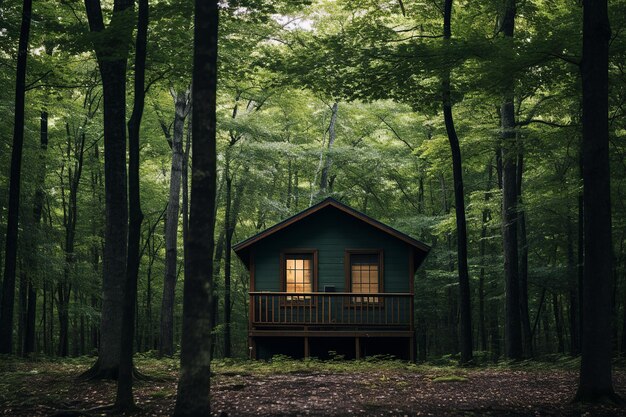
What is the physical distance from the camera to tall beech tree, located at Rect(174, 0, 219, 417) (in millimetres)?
7395

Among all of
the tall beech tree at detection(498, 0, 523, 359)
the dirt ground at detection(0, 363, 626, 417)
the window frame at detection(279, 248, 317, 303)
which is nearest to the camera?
the dirt ground at detection(0, 363, 626, 417)

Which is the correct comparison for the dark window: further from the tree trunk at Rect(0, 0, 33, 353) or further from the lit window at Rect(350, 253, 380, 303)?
the tree trunk at Rect(0, 0, 33, 353)

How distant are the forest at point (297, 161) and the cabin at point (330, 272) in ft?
4.28

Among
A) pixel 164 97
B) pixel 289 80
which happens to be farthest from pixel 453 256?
pixel 289 80

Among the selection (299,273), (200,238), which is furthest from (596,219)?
(299,273)

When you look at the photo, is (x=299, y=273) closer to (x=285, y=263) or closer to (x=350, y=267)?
(x=285, y=263)

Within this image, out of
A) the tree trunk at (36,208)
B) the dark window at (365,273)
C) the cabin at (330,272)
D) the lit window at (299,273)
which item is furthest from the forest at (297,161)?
the dark window at (365,273)

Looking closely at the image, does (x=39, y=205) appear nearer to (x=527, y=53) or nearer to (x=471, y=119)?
(x=471, y=119)

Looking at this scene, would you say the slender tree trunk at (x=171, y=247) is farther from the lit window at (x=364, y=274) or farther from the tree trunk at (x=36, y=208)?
the lit window at (x=364, y=274)

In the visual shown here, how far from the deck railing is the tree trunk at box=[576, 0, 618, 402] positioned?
31.9 ft

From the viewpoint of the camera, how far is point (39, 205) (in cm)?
2342

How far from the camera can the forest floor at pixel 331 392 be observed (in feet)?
28.9

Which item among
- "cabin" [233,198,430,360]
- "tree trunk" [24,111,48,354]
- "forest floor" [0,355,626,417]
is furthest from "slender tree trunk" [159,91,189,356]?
"forest floor" [0,355,626,417]

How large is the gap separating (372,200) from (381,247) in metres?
15.2
